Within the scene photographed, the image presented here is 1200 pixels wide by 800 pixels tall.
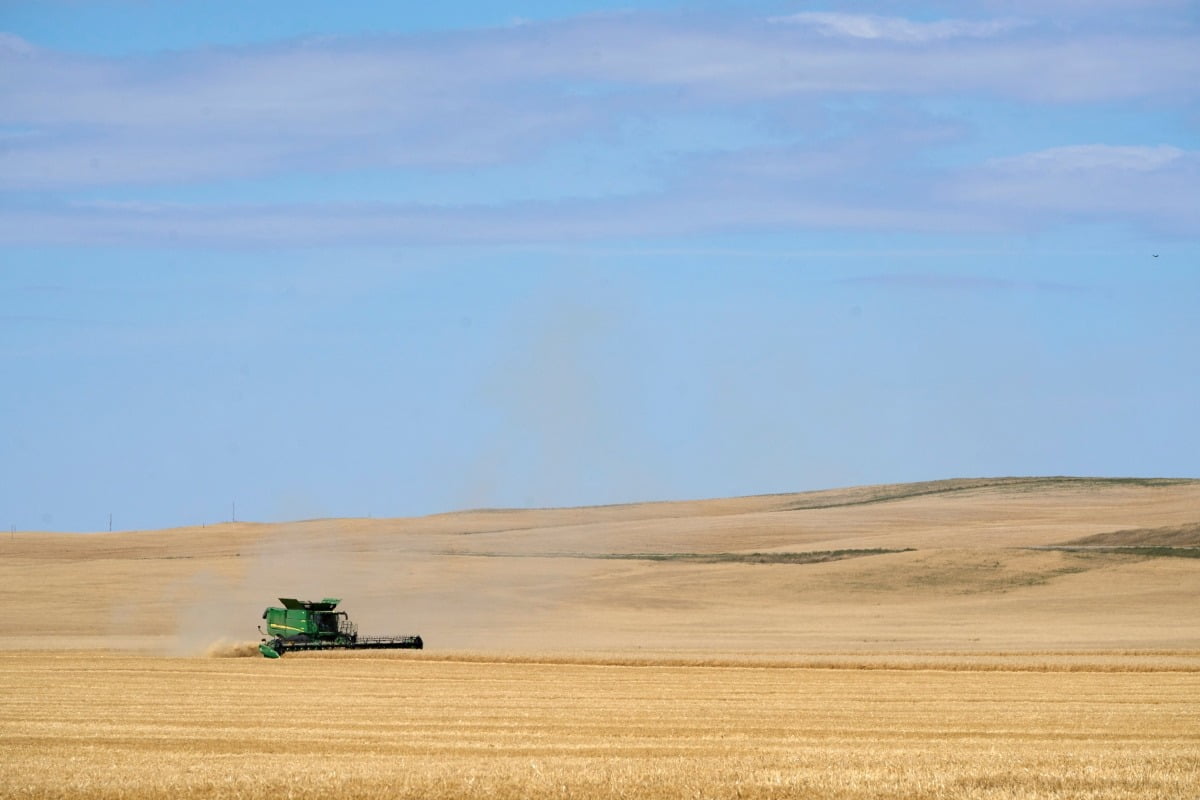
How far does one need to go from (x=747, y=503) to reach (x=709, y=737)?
422 ft

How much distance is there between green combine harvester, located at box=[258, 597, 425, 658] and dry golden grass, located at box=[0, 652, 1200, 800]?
11.5 meters

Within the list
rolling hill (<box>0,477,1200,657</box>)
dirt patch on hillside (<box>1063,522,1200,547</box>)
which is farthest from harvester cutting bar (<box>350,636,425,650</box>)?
dirt patch on hillside (<box>1063,522,1200,547</box>)

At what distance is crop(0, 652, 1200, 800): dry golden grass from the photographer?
21.8m

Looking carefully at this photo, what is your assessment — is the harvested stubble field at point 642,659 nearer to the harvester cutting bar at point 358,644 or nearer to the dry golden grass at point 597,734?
the dry golden grass at point 597,734

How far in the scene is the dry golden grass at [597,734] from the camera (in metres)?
21.8

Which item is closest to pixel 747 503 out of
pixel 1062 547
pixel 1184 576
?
pixel 1062 547

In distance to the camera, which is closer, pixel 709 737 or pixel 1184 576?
pixel 709 737

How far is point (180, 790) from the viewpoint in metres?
21.5

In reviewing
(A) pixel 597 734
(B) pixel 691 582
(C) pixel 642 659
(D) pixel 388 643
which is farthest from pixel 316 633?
(A) pixel 597 734

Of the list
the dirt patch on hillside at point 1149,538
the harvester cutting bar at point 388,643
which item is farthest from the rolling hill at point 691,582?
the harvester cutting bar at point 388,643

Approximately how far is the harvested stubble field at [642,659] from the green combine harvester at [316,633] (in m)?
1.98

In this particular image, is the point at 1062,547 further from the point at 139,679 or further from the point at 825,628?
the point at 139,679

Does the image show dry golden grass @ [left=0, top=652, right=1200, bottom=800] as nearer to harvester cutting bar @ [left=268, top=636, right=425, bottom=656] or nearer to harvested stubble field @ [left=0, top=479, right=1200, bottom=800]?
harvested stubble field @ [left=0, top=479, right=1200, bottom=800]

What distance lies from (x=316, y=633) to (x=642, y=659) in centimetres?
1536
